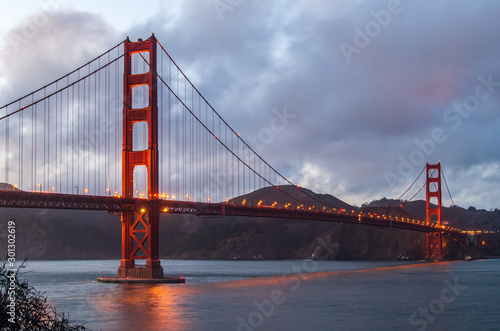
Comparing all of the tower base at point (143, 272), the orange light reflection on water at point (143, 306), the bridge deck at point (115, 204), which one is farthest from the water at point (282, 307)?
the bridge deck at point (115, 204)

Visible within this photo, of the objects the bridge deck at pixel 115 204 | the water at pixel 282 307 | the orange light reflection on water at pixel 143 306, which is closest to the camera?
the orange light reflection on water at pixel 143 306

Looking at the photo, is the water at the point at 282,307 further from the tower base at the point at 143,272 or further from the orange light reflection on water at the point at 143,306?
the tower base at the point at 143,272

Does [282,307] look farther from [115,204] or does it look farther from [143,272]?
[115,204]

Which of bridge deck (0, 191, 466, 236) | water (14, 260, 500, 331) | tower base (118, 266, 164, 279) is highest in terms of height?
bridge deck (0, 191, 466, 236)

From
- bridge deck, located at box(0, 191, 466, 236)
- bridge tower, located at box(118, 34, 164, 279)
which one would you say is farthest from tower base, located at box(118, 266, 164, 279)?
bridge deck, located at box(0, 191, 466, 236)

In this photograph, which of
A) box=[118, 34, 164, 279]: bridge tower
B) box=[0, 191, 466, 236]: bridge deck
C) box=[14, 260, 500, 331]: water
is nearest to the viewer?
box=[14, 260, 500, 331]: water

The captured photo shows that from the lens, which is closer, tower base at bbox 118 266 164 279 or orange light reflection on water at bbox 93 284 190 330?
orange light reflection on water at bbox 93 284 190 330

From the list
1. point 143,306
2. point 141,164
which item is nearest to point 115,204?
point 141,164

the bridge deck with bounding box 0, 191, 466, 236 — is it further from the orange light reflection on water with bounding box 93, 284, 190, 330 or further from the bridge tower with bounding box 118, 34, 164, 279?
the orange light reflection on water with bounding box 93, 284, 190, 330

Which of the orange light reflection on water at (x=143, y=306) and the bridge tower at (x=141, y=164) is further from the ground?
the bridge tower at (x=141, y=164)
